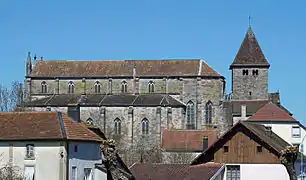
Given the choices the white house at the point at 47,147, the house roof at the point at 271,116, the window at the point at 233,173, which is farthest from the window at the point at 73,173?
the house roof at the point at 271,116

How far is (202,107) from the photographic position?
101m

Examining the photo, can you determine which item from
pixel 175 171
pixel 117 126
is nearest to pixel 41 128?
pixel 175 171

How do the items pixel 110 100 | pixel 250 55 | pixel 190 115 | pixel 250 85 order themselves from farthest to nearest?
pixel 250 55
pixel 250 85
pixel 110 100
pixel 190 115

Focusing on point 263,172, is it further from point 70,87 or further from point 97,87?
point 70,87

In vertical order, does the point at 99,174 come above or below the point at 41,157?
below

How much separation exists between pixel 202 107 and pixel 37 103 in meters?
22.8

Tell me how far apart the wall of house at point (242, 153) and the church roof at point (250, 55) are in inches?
2472

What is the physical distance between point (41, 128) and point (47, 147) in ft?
4.97

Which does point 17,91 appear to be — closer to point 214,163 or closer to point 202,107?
point 202,107

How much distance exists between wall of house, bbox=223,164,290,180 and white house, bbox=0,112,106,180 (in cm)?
876

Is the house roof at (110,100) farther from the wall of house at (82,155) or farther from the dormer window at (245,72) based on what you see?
the wall of house at (82,155)

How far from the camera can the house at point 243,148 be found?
1652 inches

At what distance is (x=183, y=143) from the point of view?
9025cm

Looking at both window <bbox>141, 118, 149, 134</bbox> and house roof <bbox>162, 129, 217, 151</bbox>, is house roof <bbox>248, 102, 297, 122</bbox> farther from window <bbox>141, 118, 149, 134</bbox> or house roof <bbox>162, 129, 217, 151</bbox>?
window <bbox>141, 118, 149, 134</bbox>
